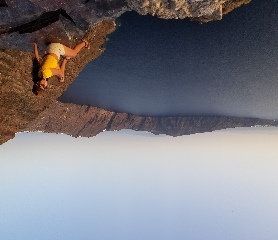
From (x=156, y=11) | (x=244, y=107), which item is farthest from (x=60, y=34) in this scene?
(x=244, y=107)

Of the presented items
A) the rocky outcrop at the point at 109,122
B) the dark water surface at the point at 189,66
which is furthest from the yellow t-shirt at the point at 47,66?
the rocky outcrop at the point at 109,122

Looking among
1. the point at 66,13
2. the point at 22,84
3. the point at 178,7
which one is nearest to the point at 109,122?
the point at 22,84

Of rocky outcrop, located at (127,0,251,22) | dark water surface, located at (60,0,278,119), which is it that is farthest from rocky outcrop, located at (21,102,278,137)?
rocky outcrop, located at (127,0,251,22)

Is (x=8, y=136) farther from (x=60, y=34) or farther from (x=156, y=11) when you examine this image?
(x=156, y=11)

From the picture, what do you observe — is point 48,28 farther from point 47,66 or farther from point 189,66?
point 189,66

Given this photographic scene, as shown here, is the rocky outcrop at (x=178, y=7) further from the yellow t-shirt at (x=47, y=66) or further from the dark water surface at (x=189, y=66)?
the dark water surface at (x=189, y=66)

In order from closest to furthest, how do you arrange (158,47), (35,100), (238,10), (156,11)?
(156,11) → (238,10) → (35,100) → (158,47)

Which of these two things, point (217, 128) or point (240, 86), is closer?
point (240, 86)
